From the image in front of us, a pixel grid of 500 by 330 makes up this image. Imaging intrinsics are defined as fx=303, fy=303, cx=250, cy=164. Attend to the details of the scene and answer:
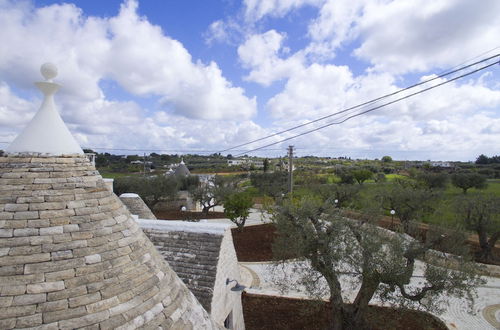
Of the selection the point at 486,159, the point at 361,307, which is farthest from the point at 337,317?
the point at 486,159

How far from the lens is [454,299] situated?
1496 cm

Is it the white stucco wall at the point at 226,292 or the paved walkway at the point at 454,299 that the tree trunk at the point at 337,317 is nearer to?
the paved walkway at the point at 454,299

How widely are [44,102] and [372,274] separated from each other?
947 centimetres

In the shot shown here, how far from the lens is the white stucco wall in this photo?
29.7 feet

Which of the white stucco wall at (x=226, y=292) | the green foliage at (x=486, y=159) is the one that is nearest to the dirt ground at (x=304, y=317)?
the white stucco wall at (x=226, y=292)

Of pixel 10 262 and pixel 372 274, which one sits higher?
pixel 10 262

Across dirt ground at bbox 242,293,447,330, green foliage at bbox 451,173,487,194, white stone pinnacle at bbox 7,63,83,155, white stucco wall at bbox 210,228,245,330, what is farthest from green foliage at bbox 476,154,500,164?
white stone pinnacle at bbox 7,63,83,155

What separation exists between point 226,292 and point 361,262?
4.47 metres

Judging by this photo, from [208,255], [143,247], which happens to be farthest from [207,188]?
[143,247]

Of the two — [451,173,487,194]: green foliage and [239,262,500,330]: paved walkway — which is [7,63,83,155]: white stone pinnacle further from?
[451,173,487,194]: green foliage

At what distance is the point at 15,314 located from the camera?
129 inches

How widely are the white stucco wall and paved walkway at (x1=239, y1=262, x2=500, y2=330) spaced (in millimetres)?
2036

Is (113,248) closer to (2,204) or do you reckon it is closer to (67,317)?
(67,317)

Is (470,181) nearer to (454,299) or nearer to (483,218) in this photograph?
(483,218)
